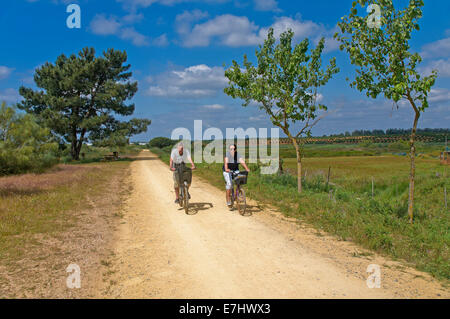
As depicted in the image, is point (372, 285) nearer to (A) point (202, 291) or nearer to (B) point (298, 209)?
(A) point (202, 291)

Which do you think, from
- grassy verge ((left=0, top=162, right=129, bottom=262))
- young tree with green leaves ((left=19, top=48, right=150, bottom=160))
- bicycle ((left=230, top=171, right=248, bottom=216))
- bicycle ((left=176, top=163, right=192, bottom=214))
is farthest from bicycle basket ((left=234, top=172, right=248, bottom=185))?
young tree with green leaves ((left=19, top=48, right=150, bottom=160))

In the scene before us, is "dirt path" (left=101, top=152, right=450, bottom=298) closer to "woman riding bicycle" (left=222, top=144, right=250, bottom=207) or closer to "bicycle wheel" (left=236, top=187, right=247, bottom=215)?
"bicycle wheel" (left=236, top=187, right=247, bottom=215)

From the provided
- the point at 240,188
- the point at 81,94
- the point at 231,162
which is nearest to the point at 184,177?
the point at 231,162

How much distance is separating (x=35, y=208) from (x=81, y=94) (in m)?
35.7


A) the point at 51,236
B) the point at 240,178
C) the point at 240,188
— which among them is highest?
the point at 240,178

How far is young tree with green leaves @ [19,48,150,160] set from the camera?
39.3 metres

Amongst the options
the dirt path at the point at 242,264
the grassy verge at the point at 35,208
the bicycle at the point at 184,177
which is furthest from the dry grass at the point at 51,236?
the bicycle at the point at 184,177

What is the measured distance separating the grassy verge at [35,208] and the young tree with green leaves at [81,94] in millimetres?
25090

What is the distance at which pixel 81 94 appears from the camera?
4244 cm

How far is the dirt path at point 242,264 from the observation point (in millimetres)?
4711

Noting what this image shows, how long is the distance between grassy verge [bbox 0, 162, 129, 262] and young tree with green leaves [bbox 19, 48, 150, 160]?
2509cm

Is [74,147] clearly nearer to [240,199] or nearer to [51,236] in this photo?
[51,236]

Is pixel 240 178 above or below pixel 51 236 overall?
above

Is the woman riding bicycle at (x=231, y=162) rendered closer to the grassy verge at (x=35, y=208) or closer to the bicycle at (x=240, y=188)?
the bicycle at (x=240, y=188)
